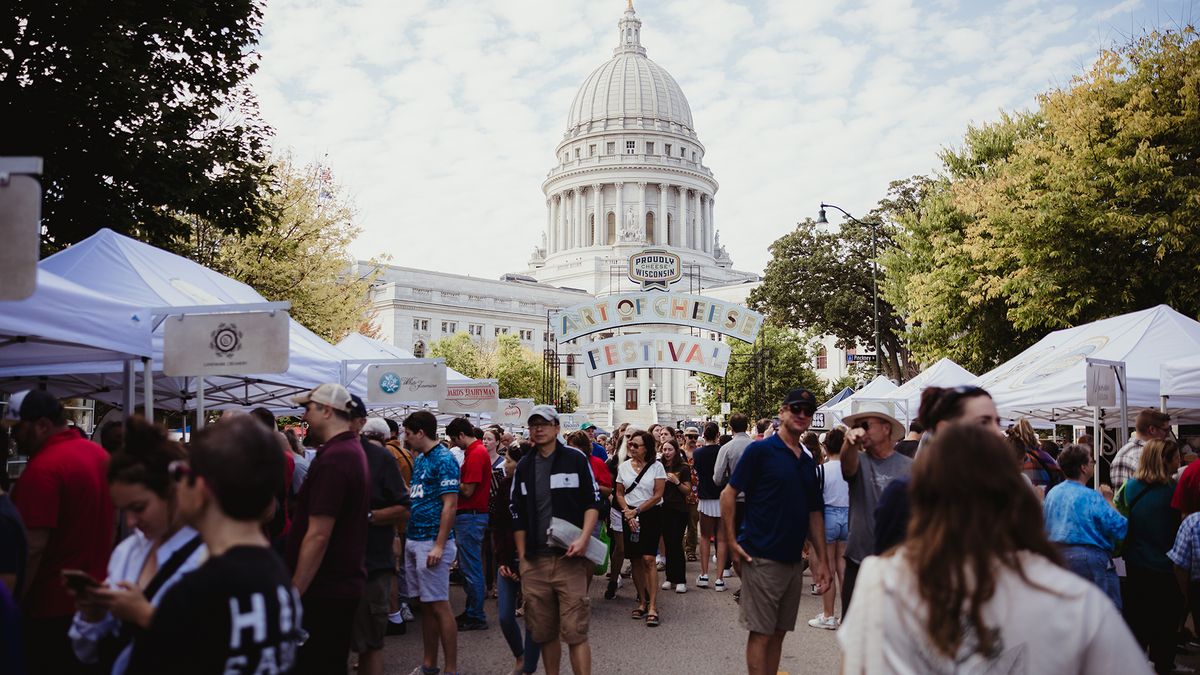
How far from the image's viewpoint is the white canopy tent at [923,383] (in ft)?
57.8

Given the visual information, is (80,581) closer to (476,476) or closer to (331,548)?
(331,548)

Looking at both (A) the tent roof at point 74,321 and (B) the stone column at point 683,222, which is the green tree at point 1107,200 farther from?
(B) the stone column at point 683,222

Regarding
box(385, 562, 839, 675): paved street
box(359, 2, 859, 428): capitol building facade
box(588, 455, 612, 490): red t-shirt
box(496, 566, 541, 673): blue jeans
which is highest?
box(359, 2, 859, 428): capitol building facade

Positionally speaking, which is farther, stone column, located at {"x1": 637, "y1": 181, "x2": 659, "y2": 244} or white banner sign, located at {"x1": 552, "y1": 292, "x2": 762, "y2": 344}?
stone column, located at {"x1": 637, "y1": 181, "x2": 659, "y2": 244}

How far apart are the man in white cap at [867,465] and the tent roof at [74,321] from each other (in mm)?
4867

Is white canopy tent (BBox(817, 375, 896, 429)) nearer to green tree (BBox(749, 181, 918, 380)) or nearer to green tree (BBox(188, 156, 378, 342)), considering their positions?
green tree (BBox(188, 156, 378, 342))

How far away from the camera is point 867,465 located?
657 cm

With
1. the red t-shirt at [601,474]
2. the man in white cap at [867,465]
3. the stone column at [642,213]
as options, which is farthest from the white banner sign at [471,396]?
the stone column at [642,213]

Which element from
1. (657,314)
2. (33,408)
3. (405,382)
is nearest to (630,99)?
(657,314)

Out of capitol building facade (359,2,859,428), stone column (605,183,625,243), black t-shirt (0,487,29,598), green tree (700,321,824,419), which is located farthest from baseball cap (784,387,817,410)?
stone column (605,183,625,243)

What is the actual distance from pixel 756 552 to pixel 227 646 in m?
4.54

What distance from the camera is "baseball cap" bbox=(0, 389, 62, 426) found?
15.3 feet

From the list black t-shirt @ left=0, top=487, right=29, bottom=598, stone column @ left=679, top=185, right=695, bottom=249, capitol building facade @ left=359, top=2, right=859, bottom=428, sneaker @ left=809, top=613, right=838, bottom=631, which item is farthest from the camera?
stone column @ left=679, top=185, right=695, bottom=249

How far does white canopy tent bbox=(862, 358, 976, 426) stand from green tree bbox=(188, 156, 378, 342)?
1412cm
